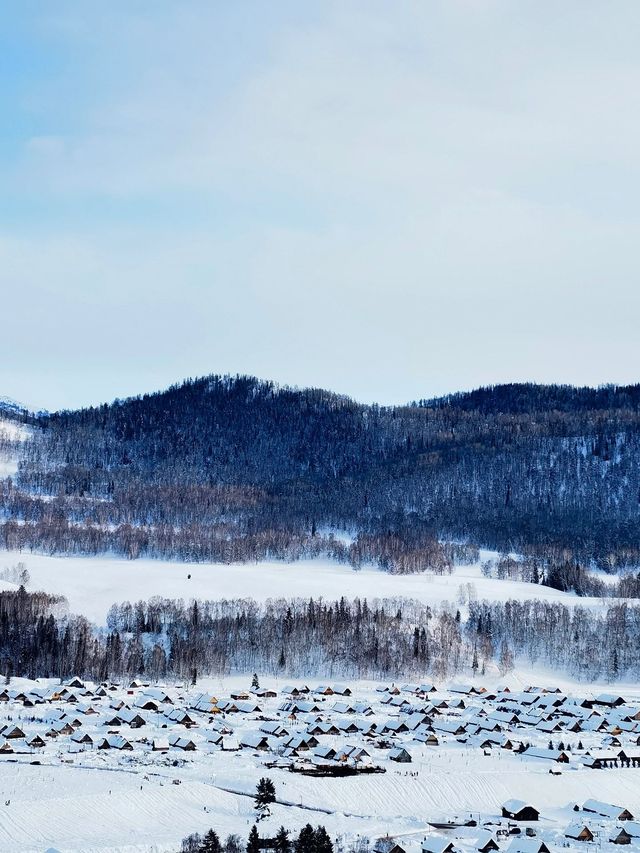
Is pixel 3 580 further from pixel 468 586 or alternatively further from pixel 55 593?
pixel 468 586

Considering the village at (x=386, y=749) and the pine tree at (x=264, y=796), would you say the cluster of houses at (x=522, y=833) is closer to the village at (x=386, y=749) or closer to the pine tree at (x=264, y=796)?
the village at (x=386, y=749)

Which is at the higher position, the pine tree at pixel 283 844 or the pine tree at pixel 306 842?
the pine tree at pixel 306 842

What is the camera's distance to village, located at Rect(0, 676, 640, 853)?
63.3 meters

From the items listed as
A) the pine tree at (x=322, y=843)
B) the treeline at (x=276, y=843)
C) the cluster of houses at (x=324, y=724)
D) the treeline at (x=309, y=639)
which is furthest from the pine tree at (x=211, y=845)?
the treeline at (x=309, y=639)

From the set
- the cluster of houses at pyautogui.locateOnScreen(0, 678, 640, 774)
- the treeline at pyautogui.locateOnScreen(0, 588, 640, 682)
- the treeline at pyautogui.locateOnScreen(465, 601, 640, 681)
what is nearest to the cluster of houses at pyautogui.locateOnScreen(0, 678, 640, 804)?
the cluster of houses at pyautogui.locateOnScreen(0, 678, 640, 774)

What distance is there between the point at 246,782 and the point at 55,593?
83.9 metres

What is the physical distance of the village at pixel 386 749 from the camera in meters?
63.3

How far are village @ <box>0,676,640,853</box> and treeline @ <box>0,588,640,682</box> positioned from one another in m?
7.50

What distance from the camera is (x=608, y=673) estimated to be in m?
130

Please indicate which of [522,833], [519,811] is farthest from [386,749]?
Answer: [522,833]

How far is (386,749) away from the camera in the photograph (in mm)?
81875

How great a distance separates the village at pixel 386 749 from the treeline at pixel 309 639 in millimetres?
7503

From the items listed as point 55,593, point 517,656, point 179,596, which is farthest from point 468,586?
point 55,593

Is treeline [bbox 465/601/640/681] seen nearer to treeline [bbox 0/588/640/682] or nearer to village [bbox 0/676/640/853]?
treeline [bbox 0/588/640/682]
